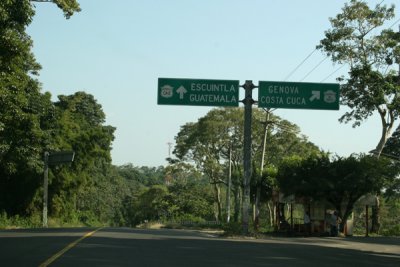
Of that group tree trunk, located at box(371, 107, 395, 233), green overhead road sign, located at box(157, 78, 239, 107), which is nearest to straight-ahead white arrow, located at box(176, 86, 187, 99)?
green overhead road sign, located at box(157, 78, 239, 107)

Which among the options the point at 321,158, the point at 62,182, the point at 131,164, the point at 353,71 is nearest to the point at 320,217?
the point at 321,158

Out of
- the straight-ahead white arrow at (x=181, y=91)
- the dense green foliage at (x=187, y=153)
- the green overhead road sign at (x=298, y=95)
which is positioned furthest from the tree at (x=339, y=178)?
the straight-ahead white arrow at (x=181, y=91)

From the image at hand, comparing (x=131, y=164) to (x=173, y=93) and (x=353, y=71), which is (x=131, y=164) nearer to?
(x=353, y=71)

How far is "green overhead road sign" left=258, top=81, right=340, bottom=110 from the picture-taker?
2467 cm

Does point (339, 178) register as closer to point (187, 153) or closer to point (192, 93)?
point (192, 93)

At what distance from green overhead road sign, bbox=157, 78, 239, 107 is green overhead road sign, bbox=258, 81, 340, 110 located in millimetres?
1579

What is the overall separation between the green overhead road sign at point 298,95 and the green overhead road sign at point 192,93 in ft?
5.18

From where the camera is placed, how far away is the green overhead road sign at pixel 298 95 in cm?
2467

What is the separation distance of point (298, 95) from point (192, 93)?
462 centimetres

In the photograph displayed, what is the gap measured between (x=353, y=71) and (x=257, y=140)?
21.7 meters

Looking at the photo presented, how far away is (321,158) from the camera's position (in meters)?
34.0

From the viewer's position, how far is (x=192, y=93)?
80.4ft

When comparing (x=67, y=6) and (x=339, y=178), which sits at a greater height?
(x=67, y=6)

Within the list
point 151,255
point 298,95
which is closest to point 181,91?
point 298,95
